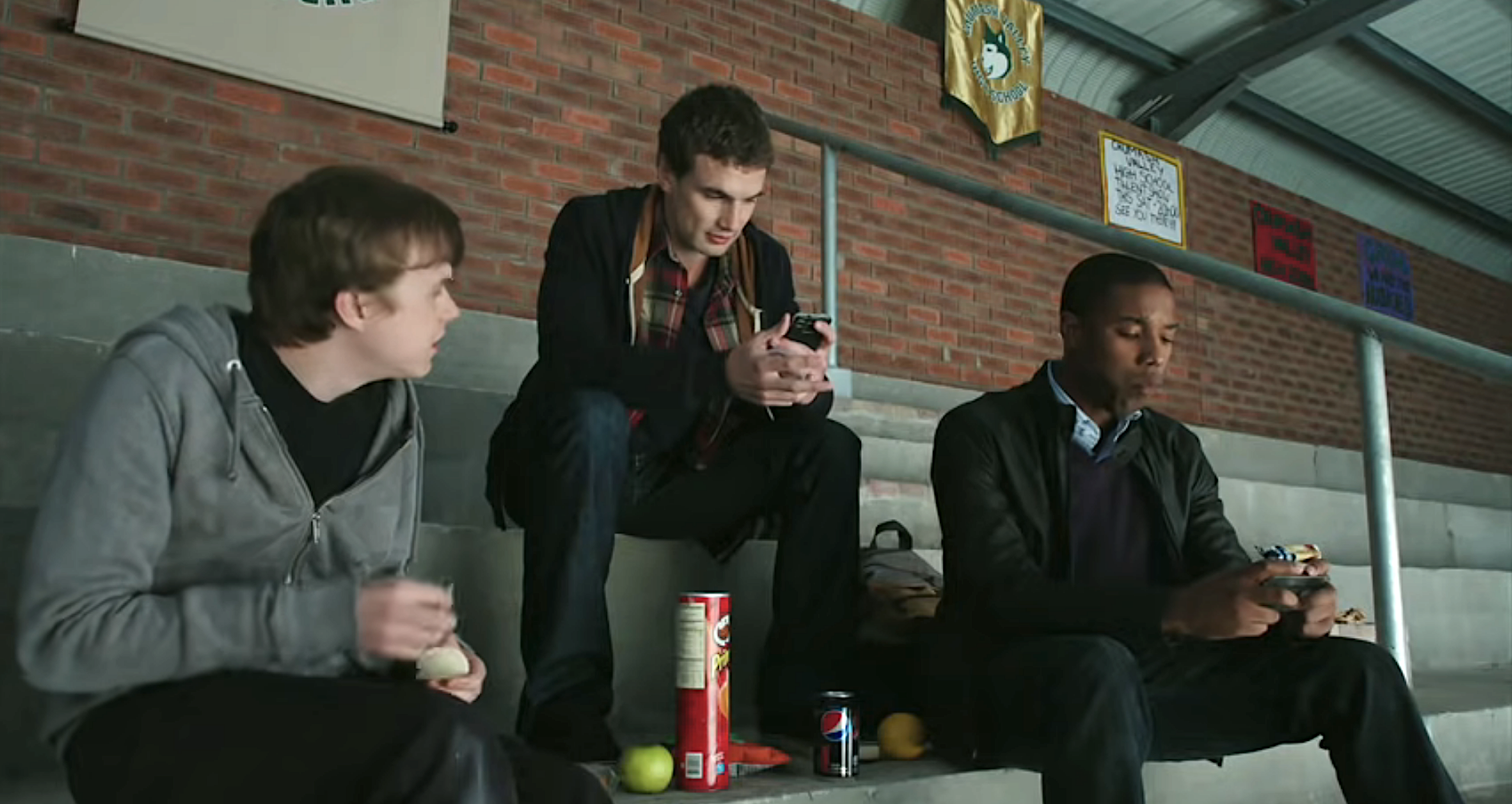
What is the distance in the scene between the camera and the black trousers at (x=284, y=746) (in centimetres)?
81

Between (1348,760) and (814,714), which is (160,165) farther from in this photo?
(1348,760)

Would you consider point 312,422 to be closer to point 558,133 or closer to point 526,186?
point 526,186

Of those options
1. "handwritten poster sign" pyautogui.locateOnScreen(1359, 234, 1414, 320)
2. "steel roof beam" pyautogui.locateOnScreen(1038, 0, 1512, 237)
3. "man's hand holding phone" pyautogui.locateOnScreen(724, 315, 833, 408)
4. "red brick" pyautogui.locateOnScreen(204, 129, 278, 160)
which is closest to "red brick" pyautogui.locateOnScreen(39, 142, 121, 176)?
"red brick" pyautogui.locateOnScreen(204, 129, 278, 160)

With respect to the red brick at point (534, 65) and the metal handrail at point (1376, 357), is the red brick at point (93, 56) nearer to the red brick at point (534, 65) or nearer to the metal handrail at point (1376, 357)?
the red brick at point (534, 65)

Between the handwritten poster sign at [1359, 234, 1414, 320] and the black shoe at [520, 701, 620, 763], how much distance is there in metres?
6.12

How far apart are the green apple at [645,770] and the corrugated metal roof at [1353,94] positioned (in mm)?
3619

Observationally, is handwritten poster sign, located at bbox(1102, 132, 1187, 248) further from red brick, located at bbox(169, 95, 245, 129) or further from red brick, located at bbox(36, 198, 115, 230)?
red brick, located at bbox(36, 198, 115, 230)

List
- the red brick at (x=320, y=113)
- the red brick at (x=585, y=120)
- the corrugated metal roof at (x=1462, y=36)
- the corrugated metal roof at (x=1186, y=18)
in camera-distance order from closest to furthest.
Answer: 1. the red brick at (x=320, y=113)
2. the red brick at (x=585, y=120)
3. the corrugated metal roof at (x=1186, y=18)
4. the corrugated metal roof at (x=1462, y=36)

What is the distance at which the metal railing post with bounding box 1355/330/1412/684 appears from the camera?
183 cm

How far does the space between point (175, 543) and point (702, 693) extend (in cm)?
59

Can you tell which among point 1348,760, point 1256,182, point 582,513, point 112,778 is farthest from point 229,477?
point 1256,182

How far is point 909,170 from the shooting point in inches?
99.1

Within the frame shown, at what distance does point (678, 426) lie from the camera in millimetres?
1609

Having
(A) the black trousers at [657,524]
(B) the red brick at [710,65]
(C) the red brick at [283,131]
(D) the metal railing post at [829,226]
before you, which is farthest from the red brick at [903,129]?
(A) the black trousers at [657,524]
